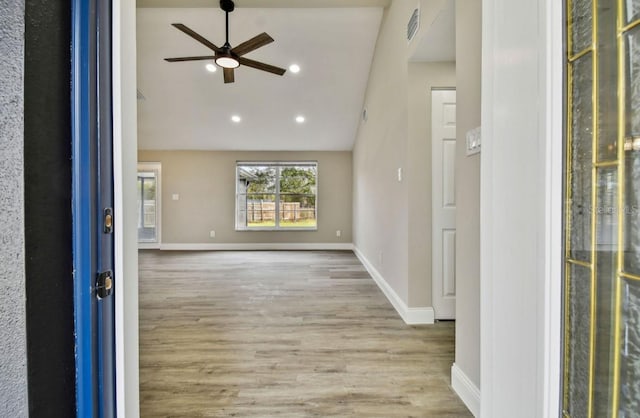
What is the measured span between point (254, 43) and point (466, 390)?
3.17 m

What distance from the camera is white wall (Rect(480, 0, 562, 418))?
2.39ft

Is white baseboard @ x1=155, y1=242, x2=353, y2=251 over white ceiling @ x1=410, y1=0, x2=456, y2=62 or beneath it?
beneath

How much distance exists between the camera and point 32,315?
0.62m

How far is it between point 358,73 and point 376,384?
167 inches

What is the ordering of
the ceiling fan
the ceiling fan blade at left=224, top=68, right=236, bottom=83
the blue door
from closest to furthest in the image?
the blue door, the ceiling fan, the ceiling fan blade at left=224, top=68, right=236, bottom=83

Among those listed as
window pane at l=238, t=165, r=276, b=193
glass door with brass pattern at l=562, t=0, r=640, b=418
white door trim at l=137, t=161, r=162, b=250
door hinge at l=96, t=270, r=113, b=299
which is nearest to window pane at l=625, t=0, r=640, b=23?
glass door with brass pattern at l=562, t=0, r=640, b=418

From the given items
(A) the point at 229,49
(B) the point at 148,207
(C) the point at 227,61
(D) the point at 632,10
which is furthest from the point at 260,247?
(D) the point at 632,10

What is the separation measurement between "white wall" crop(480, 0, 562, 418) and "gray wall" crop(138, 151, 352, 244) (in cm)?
599

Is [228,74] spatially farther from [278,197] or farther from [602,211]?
[278,197]

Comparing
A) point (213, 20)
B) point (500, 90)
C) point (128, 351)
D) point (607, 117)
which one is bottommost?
point (128, 351)

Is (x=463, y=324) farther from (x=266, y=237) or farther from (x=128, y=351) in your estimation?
(x=266, y=237)

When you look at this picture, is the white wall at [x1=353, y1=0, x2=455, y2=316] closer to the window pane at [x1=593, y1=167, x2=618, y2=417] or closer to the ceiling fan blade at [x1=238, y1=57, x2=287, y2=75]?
the ceiling fan blade at [x1=238, y1=57, x2=287, y2=75]

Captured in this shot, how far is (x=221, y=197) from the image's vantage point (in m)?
6.89

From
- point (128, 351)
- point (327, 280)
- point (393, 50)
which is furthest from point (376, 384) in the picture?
point (393, 50)
